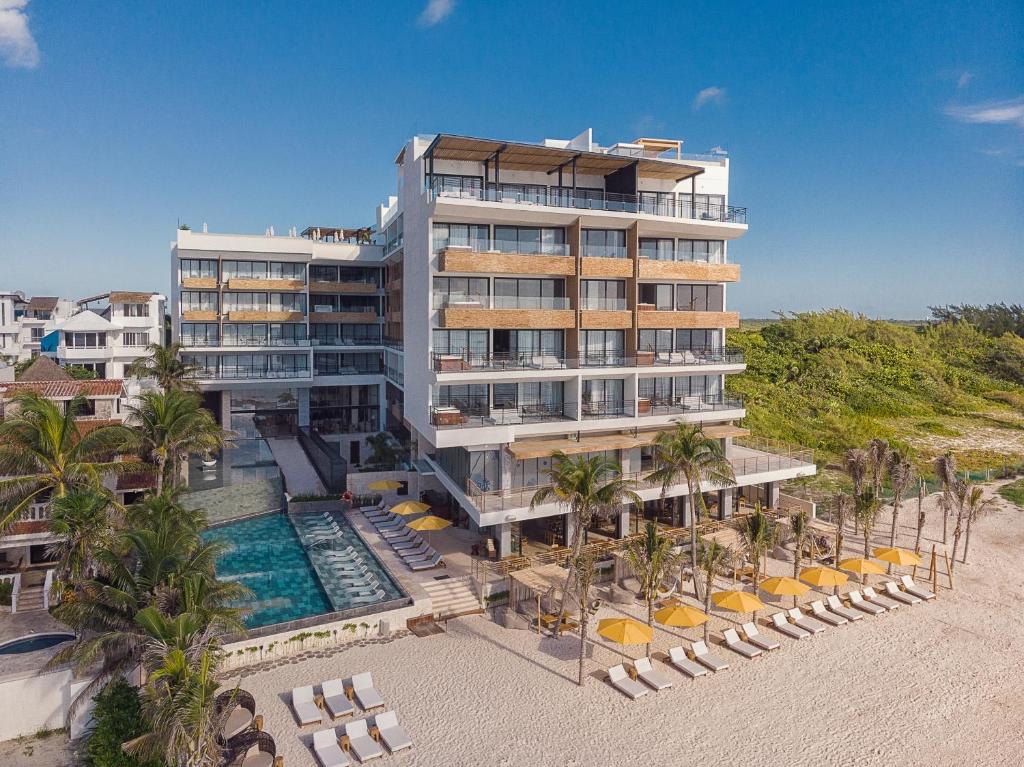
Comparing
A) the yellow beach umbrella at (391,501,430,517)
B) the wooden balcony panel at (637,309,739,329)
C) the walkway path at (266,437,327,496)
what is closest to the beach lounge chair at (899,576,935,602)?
the wooden balcony panel at (637,309,739,329)

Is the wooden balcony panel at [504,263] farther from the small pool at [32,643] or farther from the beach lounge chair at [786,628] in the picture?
the small pool at [32,643]

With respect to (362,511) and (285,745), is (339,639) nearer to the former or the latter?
(285,745)

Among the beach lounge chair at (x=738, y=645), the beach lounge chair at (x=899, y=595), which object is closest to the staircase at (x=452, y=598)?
the beach lounge chair at (x=738, y=645)

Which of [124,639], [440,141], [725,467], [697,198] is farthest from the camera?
[697,198]

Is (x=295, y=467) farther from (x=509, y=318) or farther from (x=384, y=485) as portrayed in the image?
(x=509, y=318)

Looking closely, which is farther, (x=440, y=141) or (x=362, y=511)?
(x=362, y=511)

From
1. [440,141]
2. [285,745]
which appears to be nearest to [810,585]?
[285,745]
